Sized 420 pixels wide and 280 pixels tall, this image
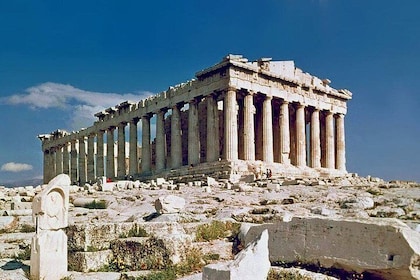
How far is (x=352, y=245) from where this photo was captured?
7555 millimetres

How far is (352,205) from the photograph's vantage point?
1656 centimetres

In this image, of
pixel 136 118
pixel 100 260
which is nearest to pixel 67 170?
pixel 136 118

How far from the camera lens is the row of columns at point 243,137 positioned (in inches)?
1529

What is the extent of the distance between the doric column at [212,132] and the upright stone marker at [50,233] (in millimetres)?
29079

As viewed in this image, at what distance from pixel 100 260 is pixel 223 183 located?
909 inches

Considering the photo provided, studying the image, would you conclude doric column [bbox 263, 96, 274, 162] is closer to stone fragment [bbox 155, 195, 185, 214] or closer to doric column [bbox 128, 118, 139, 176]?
doric column [bbox 128, 118, 139, 176]

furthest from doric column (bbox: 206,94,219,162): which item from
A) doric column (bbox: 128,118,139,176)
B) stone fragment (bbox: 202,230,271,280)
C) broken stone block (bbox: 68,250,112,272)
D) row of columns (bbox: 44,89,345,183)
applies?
stone fragment (bbox: 202,230,271,280)

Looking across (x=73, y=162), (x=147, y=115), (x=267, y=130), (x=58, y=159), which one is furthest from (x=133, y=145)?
(x=58, y=159)

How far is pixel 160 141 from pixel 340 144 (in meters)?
17.9

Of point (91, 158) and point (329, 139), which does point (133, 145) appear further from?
point (329, 139)

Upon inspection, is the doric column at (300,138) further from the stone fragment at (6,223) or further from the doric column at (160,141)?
the stone fragment at (6,223)

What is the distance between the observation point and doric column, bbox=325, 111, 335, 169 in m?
47.1

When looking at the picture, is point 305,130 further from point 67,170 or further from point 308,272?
point 308,272

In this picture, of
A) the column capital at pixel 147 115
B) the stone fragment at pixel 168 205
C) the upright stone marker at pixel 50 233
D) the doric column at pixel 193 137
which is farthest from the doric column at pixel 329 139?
the upright stone marker at pixel 50 233
